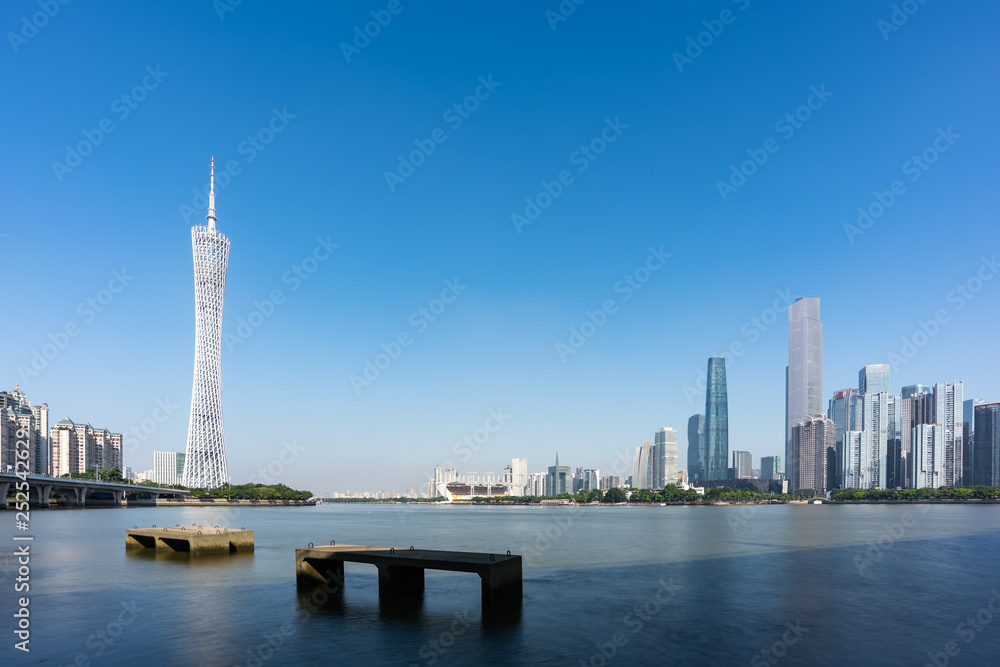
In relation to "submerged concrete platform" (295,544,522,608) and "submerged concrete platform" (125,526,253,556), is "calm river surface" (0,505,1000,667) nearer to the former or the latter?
"submerged concrete platform" (295,544,522,608)

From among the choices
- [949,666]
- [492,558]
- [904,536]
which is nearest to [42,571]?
[492,558]

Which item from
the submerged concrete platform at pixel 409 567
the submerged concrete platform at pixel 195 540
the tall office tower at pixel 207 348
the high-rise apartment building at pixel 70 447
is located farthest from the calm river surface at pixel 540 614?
the high-rise apartment building at pixel 70 447

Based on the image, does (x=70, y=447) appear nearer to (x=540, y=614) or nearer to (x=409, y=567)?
(x=409, y=567)

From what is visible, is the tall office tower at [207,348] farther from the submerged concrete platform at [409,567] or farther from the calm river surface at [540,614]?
the submerged concrete platform at [409,567]

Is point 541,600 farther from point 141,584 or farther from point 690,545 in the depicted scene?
point 690,545

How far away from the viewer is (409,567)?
29234 millimetres

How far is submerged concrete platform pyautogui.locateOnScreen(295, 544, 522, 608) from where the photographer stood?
25891 mm

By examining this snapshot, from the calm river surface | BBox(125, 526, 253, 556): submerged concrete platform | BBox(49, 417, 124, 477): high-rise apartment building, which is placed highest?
the calm river surface

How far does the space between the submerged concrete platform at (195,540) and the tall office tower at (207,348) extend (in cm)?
8839

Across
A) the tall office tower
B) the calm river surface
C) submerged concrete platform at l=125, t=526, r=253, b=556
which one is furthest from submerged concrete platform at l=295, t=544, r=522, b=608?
the tall office tower

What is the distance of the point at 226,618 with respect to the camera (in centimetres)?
2467

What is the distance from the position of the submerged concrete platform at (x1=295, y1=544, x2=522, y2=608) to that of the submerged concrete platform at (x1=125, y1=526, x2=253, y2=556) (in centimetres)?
1626

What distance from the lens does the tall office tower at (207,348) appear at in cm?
12988

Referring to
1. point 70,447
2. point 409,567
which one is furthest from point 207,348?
point 409,567
